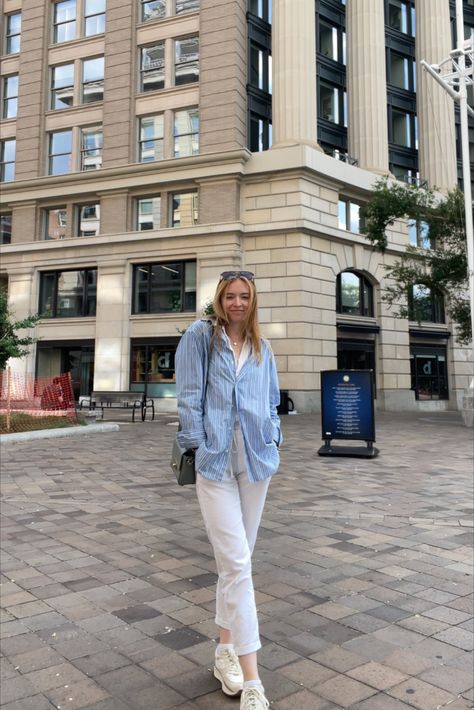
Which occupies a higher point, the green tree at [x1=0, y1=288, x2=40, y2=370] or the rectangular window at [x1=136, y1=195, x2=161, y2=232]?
the rectangular window at [x1=136, y1=195, x2=161, y2=232]

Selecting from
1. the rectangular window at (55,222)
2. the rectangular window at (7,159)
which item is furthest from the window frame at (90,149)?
the rectangular window at (7,159)

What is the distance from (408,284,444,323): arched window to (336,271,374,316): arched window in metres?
2.23

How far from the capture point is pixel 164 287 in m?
24.7

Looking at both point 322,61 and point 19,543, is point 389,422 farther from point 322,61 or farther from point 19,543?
point 322,61

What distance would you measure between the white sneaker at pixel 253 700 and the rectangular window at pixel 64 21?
31.8 meters

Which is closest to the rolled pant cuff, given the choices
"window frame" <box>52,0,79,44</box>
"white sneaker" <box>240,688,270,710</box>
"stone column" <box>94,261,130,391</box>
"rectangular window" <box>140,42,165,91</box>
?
"white sneaker" <box>240,688,270,710</box>

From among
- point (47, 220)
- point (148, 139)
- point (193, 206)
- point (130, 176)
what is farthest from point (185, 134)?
point (47, 220)

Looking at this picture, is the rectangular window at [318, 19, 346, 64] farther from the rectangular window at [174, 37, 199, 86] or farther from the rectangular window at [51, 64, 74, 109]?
the rectangular window at [51, 64, 74, 109]

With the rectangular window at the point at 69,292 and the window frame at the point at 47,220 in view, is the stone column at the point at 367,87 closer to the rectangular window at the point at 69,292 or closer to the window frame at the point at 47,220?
the rectangular window at the point at 69,292

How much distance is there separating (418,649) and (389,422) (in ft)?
53.0

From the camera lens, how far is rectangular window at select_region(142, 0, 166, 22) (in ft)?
84.4

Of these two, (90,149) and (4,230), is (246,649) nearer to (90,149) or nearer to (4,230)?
(90,149)

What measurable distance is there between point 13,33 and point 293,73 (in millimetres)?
16478

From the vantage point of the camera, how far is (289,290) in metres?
22.5
